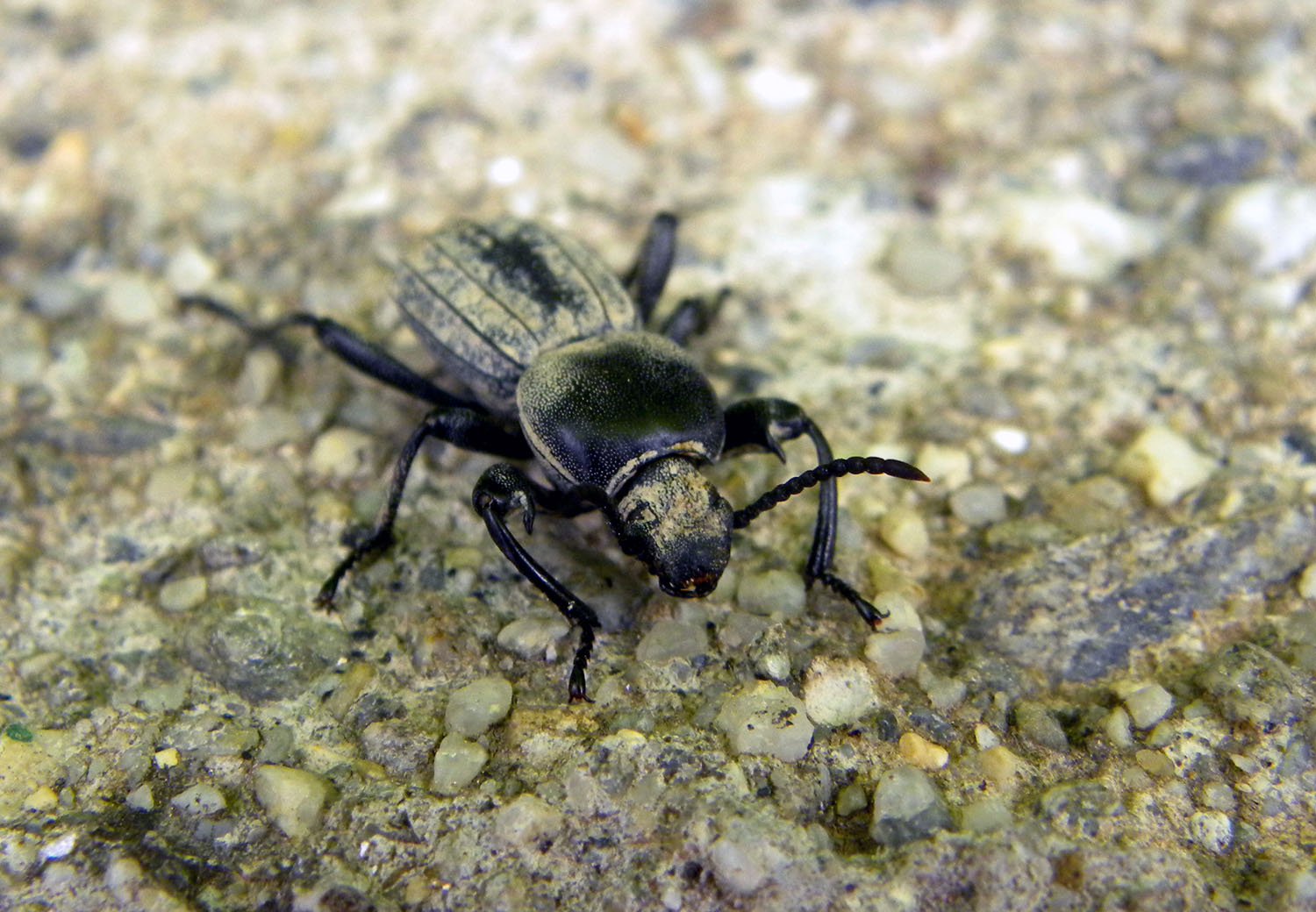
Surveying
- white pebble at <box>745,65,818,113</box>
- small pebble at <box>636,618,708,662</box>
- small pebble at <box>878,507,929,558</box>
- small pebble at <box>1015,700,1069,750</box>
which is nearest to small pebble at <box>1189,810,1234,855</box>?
small pebble at <box>1015,700,1069,750</box>

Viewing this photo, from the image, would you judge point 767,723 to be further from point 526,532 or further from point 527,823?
point 526,532

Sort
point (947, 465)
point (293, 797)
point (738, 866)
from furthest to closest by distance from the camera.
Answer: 1. point (947, 465)
2. point (293, 797)
3. point (738, 866)

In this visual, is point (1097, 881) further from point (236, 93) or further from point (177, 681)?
point (236, 93)

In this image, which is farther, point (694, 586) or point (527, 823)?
point (694, 586)

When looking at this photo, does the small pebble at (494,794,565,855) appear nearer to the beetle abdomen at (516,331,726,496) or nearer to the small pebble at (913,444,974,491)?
the beetle abdomen at (516,331,726,496)

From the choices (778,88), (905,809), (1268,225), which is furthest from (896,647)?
(778,88)

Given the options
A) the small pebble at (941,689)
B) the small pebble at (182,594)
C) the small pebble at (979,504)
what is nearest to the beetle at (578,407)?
the small pebble at (941,689)

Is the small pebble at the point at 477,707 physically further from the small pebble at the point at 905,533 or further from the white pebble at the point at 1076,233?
the white pebble at the point at 1076,233
